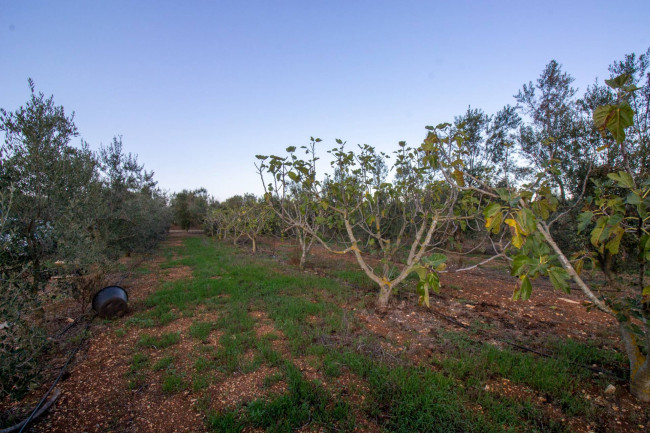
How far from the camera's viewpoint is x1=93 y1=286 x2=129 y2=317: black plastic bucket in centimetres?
602

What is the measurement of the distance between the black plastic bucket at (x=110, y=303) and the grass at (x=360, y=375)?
0.50 m

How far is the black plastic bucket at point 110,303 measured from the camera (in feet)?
19.7

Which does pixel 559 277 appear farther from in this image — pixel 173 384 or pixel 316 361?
pixel 173 384

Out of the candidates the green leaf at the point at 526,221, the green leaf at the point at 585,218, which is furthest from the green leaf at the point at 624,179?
the green leaf at the point at 526,221

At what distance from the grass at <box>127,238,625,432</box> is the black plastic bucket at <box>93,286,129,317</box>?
0.50 meters

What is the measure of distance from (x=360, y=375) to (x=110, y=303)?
19.2 feet

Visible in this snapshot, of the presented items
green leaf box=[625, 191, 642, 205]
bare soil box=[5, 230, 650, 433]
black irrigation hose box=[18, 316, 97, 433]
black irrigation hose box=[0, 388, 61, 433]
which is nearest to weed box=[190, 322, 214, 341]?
bare soil box=[5, 230, 650, 433]

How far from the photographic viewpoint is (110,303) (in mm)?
6070

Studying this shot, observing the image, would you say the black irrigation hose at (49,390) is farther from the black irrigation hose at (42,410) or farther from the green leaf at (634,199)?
the green leaf at (634,199)

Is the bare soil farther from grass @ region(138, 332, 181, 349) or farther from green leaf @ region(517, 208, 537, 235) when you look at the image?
green leaf @ region(517, 208, 537, 235)

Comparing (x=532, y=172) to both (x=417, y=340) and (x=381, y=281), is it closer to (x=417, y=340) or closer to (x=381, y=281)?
(x=381, y=281)

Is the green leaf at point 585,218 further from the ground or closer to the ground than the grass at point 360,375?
further from the ground

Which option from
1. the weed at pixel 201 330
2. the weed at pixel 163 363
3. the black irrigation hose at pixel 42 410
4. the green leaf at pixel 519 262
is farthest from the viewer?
the weed at pixel 201 330

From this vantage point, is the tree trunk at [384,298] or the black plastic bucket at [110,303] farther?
the tree trunk at [384,298]
